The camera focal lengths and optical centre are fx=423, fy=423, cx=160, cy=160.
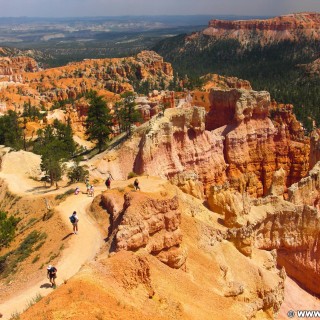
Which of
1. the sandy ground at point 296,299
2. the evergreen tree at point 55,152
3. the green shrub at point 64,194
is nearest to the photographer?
the sandy ground at point 296,299

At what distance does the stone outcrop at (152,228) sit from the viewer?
62.7 ft

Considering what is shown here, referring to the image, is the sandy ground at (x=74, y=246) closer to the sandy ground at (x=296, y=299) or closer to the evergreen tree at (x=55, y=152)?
the evergreen tree at (x=55, y=152)

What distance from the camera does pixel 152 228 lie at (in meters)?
20.0

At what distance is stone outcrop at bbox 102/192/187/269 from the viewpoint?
19109 mm

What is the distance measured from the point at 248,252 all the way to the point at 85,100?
74.5m

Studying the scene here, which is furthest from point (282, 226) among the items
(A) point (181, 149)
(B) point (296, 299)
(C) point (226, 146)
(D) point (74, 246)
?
(C) point (226, 146)

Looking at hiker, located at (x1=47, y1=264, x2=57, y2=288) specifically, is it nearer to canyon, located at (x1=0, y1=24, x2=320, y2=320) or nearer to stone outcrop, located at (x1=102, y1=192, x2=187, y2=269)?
canyon, located at (x1=0, y1=24, x2=320, y2=320)

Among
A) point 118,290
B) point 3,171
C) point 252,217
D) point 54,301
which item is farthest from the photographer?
point 3,171

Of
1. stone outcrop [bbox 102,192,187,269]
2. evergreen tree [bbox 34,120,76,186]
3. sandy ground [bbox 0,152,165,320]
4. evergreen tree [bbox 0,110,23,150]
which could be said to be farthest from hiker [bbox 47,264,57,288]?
evergreen tree [bbox 0,110,23,150]

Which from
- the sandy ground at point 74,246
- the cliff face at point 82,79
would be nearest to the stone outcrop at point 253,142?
the sandy ground at point 74,246

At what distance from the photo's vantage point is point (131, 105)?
55.1 metres

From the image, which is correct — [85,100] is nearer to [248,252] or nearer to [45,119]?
[45,119]

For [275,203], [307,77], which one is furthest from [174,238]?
[307,77]

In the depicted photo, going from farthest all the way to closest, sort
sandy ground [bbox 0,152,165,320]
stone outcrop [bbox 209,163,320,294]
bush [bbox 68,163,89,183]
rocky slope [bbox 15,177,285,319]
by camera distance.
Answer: bush [bbox 68,163,89,183] < stone outcrop [bbox 209,163,320,294] < sandy ground [bbox 0,152,165,320] < rocky slope [bbox 15,177,285,319]
